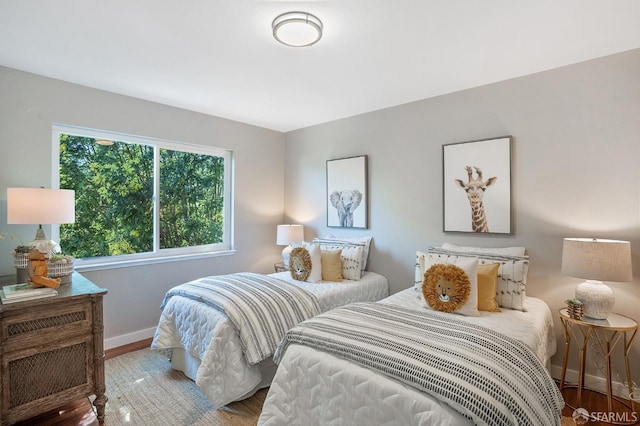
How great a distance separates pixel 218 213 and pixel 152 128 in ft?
3.95

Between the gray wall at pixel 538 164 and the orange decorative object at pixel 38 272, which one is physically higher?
the gray wall at pixel 538 164

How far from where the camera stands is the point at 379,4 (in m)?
1.70

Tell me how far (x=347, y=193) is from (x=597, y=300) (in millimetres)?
2388

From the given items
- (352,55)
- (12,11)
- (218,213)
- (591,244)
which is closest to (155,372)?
(218,213)

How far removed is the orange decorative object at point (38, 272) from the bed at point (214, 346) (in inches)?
33.6

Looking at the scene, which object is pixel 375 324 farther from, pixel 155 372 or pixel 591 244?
pixel 155 372

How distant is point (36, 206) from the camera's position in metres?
2.13

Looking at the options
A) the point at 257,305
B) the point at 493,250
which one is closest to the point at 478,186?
the point at 493,250

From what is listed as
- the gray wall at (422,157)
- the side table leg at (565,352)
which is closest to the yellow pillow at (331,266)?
the gray wall at (422,157)

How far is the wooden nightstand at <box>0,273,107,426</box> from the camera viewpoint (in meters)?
1.75

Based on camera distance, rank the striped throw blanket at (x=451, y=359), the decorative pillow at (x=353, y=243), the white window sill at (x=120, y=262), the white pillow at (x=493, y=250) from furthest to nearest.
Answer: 1. the decorative pillow at (x=353, y=243)
2. the white window sill at (x=120, y=262)
3. the white pillow at (x=493, y=250)
4. the striped throw blanket at (x=451, y=359)

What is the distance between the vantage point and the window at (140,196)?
9.62 feet

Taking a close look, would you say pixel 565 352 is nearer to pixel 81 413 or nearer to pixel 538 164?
pixel 538 164

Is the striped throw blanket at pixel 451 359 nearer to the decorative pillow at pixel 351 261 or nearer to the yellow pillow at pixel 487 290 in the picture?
the yellow pillow at pixel 487 290
